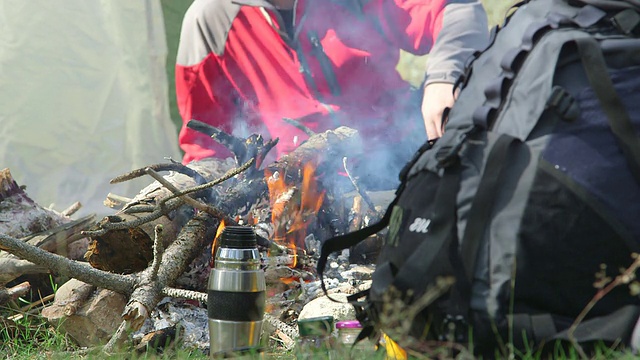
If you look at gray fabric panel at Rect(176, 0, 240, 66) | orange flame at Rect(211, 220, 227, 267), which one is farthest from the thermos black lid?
gray fabric panel at Rect(176, 0, 240, 66)

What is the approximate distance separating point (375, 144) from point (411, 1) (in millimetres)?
734

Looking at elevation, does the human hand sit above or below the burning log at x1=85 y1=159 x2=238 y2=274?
Result: above

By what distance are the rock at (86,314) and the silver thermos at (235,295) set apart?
613 mm

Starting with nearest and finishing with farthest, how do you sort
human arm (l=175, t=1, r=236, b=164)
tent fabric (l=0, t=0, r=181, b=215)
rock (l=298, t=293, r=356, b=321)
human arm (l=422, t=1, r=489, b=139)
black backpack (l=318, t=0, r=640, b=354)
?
black backpack (l=318, t=0, r=640, b=354) → rock (l=298, t=293, r=356, b=321) → human arm (l=422, t=1, r=489, b=139) → human arm (l=175, t=1, r=236, b=164) → tent fabric (l=0, t=0, r=181, b=215)

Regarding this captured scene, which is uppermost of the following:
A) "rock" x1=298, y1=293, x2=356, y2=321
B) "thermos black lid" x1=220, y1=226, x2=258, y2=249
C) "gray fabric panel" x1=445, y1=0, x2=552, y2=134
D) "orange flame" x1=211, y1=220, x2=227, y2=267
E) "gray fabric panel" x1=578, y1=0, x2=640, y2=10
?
"gray fabric panel" x1=578, y1=0, x2=640, y2=10

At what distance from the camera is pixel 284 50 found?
380 cm

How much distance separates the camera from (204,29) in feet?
13.4

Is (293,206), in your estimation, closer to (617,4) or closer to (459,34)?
(459,34)

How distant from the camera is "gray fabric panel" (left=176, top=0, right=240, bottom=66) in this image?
4018mm

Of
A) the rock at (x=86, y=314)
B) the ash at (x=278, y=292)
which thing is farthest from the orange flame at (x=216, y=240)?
the rock at (x=86, y=314)

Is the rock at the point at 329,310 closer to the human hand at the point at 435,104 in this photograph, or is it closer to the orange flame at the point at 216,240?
the orange flame at the point at 216,240

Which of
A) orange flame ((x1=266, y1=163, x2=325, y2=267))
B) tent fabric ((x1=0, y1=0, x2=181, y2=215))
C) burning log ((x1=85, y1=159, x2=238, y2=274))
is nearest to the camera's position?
burning log ((x1=85, y1=159, x2=238, y2=274))

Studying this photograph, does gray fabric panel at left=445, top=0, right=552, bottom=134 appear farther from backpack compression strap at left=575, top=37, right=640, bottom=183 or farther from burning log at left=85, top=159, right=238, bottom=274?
burning log at left=85, top=159, right=238, bottom=274

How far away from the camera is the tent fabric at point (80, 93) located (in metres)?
4.31
